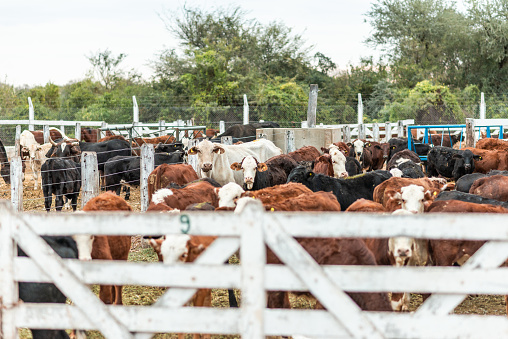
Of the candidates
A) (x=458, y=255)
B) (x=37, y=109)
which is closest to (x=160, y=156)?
(x=458, y=255)

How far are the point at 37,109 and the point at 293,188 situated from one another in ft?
66.8

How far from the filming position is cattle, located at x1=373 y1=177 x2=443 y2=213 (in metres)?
6.22

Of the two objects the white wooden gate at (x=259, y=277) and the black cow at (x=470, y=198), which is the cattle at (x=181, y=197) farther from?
the white wooden gate at (x=259, y=277)

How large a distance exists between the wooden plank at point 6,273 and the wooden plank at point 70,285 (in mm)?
45

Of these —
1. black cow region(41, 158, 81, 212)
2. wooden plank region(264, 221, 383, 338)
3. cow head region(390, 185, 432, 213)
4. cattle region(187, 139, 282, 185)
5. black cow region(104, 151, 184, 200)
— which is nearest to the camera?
wooden plank region(264, 221, 383, 338)

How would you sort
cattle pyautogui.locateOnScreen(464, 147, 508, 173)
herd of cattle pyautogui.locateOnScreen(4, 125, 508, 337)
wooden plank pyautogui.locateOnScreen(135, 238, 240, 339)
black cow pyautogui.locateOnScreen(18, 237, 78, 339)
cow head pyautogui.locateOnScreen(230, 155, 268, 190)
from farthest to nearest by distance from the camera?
cattle pyautogui.locateOnScreen(464, 147, 508, 173) → cow head pyautogui.locateOnScreen(230, 155, 268, 190) → herd of cattle pyautogui.locateOnScreen(4, 125, 508, 337) → black cow pyautogui.locateOnScreen(18, 237, 78, 339) → wooden plank pyautogui.locateOnScreen(135, 238, 240, 339)

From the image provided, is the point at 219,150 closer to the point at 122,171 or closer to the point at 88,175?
the point at 88,175

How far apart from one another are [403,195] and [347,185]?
1.85 metres

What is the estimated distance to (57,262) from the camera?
3111mm

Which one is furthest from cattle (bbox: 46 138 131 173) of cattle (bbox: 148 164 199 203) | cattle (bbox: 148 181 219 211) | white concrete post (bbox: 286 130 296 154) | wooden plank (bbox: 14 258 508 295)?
wooden plank (bbox: 14 258 508 295)

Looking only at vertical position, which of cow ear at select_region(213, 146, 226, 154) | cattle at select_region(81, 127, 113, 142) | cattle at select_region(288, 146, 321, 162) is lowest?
cattle at select_region(288, 146, 321, 162)

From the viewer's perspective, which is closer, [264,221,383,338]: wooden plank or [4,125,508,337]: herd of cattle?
[264,221,383,338]: wooden plank

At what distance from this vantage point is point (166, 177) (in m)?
8.98

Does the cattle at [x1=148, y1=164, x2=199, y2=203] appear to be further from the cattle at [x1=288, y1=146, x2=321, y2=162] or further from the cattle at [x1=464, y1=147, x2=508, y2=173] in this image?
the cattle at [x1=464, y1=147, x2=508, y2=173]
